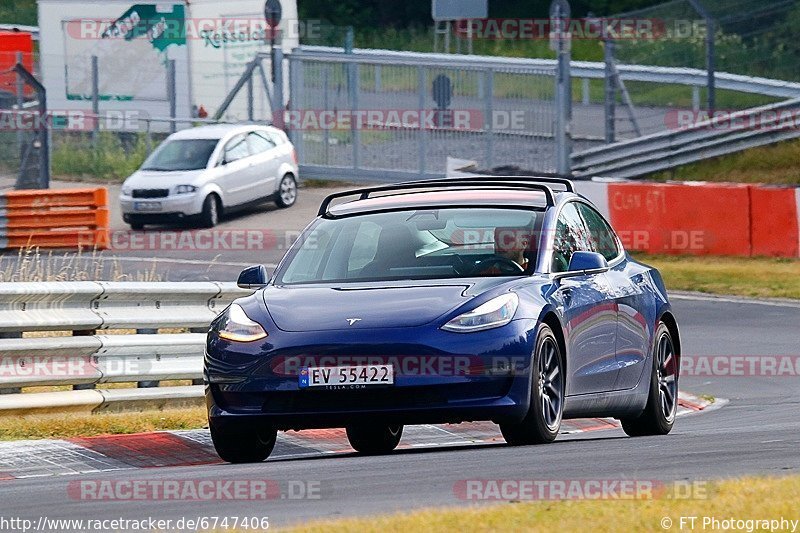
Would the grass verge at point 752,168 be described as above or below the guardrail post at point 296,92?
below

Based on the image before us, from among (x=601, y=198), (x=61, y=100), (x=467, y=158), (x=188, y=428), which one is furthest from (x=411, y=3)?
(x=188, y=428)

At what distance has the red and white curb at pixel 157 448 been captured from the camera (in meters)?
9.76

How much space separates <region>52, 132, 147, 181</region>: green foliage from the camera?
116 ft

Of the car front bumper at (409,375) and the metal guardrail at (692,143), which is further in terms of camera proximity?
the metal guardrail at (692,143)

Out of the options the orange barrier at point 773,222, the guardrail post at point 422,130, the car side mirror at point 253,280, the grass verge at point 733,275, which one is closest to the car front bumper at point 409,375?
the car side mirror at point 253,280

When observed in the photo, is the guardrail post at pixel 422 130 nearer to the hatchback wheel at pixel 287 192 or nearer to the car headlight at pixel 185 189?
the hatchback wheel at pixel 287 192

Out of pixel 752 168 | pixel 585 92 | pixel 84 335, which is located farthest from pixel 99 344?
pixel 585 92

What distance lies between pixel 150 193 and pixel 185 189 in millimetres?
572

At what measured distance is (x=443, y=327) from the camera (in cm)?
903

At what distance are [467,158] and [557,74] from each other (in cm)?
256

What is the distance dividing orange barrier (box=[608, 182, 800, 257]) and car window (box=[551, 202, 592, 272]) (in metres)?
13.1

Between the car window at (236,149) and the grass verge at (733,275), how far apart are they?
816 centimetres

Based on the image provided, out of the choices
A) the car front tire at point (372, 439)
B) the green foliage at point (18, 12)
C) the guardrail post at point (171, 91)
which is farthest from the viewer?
the green foliage at point (18, 12)

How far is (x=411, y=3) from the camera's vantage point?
60188mm
